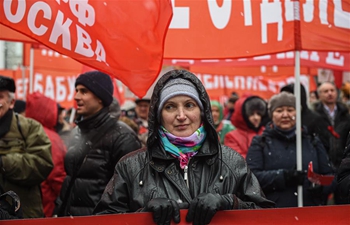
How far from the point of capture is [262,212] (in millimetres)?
3572

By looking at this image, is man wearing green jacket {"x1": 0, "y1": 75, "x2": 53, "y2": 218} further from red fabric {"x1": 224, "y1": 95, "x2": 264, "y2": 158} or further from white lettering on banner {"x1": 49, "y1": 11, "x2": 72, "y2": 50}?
red fabric {"x1": 224, "y1": 95, "x2": 264, "y2": 158}

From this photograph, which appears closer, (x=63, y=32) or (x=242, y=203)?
(x=242, y=203)

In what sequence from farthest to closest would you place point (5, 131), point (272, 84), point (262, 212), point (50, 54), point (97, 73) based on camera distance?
point (272, 84) → point (50, 54) → point (97, 73) → point (5, 131) → point (262, 212)

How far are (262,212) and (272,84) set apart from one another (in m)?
11.6

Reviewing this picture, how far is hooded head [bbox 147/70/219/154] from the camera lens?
3.82m

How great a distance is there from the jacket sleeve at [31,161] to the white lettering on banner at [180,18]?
1.62 metres

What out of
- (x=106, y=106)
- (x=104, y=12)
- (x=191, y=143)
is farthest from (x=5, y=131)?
(x=191, y=143)

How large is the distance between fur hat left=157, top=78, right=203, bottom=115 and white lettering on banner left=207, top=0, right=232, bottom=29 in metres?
2.61

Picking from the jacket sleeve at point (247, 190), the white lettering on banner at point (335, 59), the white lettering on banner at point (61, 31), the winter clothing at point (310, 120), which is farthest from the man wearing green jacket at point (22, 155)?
the white lettering on banner at point (335, 59)

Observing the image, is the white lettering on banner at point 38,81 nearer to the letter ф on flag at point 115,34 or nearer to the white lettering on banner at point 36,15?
the letter ф on flag at point 115,34

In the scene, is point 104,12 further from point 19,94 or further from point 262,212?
point 19,94

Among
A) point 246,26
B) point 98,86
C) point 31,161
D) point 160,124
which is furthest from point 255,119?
point 160,124

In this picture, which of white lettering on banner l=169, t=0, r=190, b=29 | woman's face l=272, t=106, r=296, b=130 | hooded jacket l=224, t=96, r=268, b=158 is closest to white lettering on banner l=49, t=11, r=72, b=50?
white lettering on banner l=169, t=0, r=190, b=29

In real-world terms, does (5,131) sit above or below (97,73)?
below
